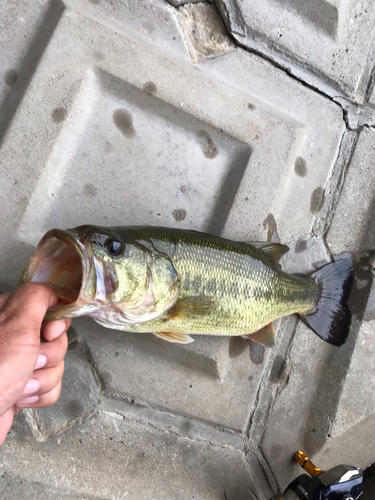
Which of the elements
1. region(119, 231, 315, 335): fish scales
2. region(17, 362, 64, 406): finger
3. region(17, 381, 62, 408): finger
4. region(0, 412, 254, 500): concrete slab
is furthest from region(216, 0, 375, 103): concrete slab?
region(0, 412, 254, 500): concrete slab

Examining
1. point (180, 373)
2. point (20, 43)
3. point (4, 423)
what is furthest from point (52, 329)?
point (20, 43)

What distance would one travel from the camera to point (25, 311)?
5.20 ft

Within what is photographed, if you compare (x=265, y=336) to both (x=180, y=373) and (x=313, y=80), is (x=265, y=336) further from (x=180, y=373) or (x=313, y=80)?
(x=313, y=80)

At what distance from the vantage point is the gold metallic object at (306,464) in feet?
8.60

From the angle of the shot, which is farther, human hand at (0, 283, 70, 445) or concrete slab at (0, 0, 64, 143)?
concrete slab at (0, 0, 64, 143)

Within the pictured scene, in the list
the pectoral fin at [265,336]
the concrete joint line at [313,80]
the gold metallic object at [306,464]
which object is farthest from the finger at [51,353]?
the concrete joint line at [313,80]

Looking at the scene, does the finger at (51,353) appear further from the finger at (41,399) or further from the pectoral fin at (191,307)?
the pectoral fin at (191,307)

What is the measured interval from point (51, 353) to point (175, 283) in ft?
2.68

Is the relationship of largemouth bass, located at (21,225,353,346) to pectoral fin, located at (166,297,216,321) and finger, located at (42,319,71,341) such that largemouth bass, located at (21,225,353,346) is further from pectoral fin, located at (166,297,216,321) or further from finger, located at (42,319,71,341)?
finger, located at (42,319,71,341)

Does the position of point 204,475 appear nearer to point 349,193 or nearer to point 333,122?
point 349,193

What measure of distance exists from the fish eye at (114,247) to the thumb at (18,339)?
404 millimetres

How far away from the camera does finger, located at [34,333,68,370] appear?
1.98m

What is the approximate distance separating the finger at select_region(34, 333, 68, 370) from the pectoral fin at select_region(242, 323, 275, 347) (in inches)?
53.5

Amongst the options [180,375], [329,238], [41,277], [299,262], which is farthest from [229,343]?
[41,277]
